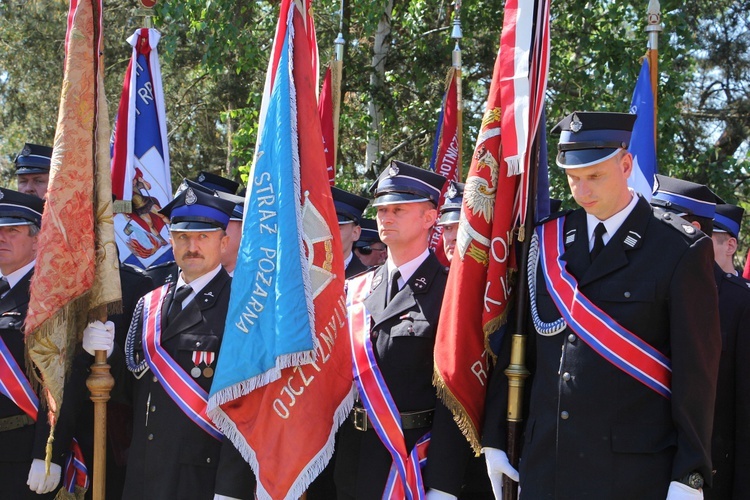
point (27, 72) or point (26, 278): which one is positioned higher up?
point (27, 72)

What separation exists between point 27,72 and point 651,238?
42.7 ft

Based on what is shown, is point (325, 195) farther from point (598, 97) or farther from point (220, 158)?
point (220, 158)

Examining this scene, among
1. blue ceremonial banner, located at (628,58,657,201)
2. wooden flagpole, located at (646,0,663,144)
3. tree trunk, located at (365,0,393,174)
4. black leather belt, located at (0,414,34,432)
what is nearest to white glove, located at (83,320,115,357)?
black leather belt, located at (0,414,34,432)

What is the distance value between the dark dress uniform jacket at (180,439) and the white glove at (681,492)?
74.5 inches

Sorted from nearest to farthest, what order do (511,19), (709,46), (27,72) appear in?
(511,19) → (709,46) → (27,72)

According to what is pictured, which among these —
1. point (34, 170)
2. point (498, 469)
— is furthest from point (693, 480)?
point (34, 170)

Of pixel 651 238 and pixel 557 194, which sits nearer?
pixel 651 238

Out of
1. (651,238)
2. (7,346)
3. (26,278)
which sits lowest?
(7,346)

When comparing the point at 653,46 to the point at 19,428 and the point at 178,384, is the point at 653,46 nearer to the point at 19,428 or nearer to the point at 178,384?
the point at 178,384

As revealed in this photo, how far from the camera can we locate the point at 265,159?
14.6 feet

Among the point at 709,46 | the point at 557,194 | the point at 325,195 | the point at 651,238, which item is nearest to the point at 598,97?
the point at 557,194

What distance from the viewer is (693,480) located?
321cm

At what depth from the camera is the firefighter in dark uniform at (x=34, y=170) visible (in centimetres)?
668

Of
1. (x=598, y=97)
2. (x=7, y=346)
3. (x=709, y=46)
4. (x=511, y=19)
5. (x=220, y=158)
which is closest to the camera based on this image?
(x=511, y=19)
